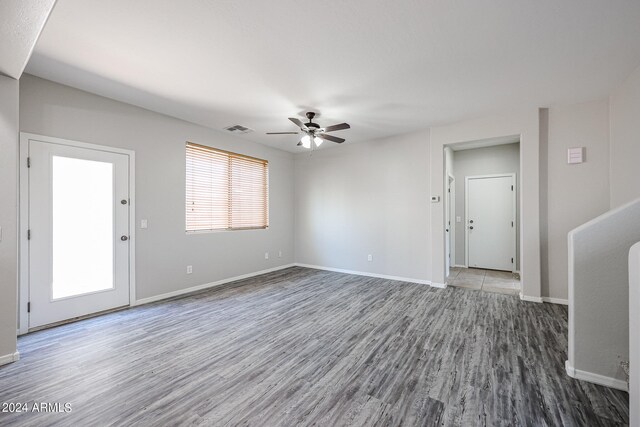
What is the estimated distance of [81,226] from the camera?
3279 millimetres

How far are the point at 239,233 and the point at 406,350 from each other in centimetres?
383

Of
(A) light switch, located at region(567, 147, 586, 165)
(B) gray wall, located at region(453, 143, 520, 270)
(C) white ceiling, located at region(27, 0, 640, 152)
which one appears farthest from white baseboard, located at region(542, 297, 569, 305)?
(C) white ceiling, located at region(27, 0, 640, 152)

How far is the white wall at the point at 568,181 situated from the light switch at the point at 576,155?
2.0 inches

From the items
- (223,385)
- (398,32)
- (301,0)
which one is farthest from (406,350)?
(301,0)

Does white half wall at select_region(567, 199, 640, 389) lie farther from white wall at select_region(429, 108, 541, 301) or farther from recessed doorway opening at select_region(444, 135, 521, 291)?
recessed doorway opening at select_region(444, 135, 521, 291)

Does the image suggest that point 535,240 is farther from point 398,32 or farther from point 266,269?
point 266,269

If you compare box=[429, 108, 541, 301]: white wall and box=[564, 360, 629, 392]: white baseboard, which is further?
box=[429, 108, 541, 301]: white wall

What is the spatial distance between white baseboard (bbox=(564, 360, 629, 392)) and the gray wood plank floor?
0.20 feet

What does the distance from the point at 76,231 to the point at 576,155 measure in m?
6.70

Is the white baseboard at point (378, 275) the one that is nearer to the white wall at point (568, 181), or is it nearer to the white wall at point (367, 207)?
the white wall at point (367, 207)

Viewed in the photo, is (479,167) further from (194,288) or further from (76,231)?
(76,231)

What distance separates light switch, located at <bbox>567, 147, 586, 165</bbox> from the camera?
12.1ft

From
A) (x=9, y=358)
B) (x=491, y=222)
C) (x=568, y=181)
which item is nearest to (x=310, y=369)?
(x=9, y=358)

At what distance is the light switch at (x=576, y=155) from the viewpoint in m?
3.68
